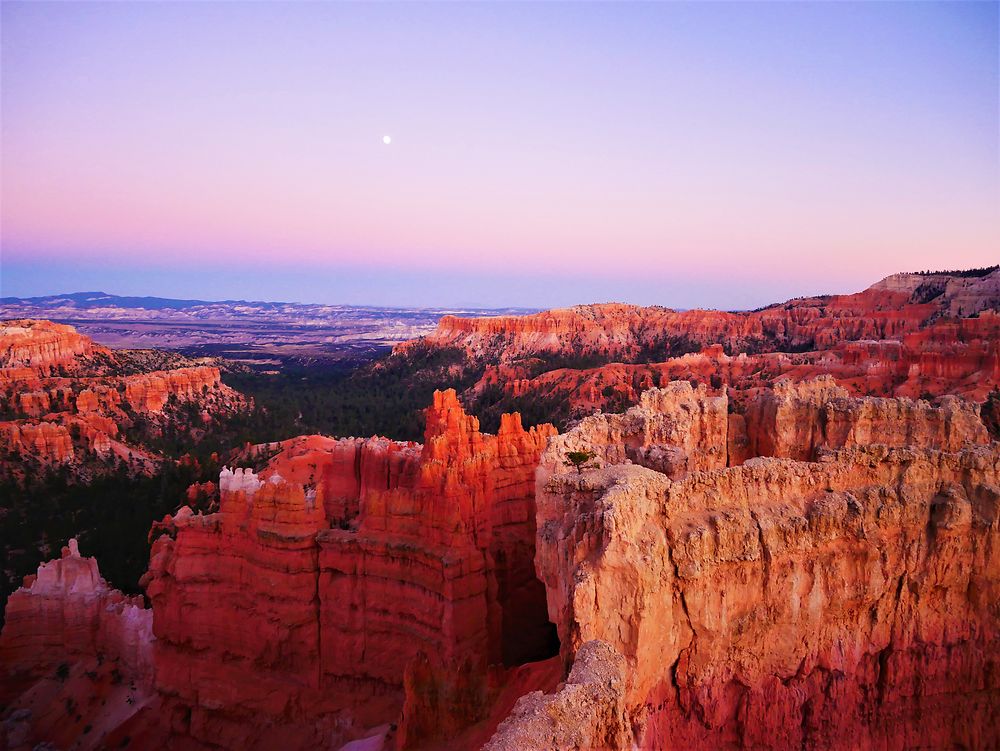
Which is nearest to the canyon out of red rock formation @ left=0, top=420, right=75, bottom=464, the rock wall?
red rock formation @ left=0, top=420, right=75, bottom=464

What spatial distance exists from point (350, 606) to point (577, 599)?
368 inches

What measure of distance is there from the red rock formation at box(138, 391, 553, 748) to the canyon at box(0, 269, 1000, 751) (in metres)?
0.06

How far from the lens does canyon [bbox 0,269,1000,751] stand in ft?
31.0

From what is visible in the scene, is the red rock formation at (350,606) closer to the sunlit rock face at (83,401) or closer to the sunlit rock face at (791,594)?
the sunlit rock face at (791,594)

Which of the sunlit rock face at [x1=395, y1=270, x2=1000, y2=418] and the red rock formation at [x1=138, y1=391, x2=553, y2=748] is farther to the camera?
the sunlit rock face at [x1=395, y1=270, x2=1000, y2=418]

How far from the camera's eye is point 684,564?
9.41m

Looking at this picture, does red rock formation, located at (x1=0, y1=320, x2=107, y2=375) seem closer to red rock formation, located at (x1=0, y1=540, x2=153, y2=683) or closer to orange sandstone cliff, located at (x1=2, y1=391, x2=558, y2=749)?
red rock formation, located at (x1=0, y1=540, x2=153, y2=683)

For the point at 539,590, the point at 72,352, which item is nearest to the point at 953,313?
the point at 539,590

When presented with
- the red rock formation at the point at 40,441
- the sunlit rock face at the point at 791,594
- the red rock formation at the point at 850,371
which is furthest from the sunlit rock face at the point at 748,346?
the red rock formation at the point at 40,441

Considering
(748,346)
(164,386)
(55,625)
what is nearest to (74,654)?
(55,625)

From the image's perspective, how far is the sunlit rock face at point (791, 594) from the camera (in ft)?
29.7

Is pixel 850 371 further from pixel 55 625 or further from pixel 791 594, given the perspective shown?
pixel 55 625

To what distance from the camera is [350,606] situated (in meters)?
16.4

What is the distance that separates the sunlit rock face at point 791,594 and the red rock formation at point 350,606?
464cm
